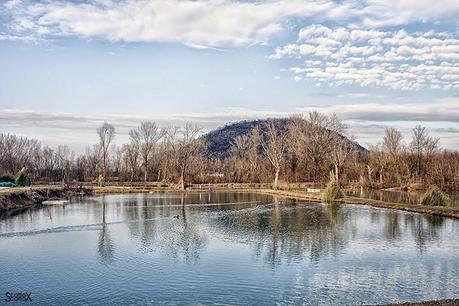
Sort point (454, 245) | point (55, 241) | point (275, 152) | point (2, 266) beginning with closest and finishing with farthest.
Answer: point (2, 266) < point (454, 245) < point (55, 241) < point (275, 152)

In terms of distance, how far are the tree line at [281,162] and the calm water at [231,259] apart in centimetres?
3819

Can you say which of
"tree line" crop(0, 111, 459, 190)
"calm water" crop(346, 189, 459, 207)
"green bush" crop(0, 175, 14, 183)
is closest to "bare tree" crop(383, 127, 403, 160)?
"tree line" crop(0, 111, 459, 190)

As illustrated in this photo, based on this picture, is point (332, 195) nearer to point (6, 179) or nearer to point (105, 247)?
point (105, 247)

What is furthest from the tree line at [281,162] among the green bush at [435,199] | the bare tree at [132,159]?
the green bush at [435,199]

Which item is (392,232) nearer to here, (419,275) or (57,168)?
(419,275)

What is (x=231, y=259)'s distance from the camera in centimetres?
1956

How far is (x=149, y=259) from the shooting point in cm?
1958

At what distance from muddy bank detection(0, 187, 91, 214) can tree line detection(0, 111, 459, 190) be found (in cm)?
1346

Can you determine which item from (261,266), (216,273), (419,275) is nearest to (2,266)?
(216,273)

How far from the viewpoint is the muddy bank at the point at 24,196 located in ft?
133

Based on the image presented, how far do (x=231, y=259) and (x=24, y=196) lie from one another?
109 feet

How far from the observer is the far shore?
37975 millimetres

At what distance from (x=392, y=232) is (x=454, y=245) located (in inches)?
181

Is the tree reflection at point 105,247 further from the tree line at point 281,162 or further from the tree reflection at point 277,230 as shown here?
the tree line at point 281,162
